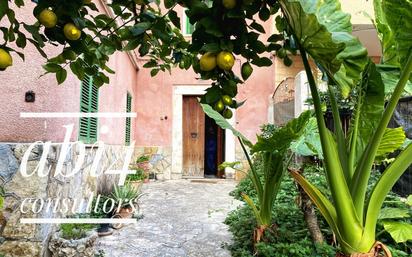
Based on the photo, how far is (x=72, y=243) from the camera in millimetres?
2582

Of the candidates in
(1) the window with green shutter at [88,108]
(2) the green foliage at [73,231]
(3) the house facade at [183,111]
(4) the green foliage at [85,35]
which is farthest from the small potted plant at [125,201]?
(4) the green foliage at [85,35]

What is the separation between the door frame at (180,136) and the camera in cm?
870

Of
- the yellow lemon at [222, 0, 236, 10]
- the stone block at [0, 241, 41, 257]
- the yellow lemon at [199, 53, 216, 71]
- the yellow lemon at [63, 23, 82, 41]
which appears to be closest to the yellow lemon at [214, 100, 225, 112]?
the yellow lemon at [199, 53, 216, 71]

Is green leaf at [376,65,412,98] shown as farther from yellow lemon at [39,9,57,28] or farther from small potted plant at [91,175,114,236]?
small potted plant at [91,175,114,236]

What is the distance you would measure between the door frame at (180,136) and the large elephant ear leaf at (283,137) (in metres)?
6.31

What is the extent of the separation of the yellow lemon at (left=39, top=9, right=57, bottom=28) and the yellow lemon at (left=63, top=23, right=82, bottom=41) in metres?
0.04

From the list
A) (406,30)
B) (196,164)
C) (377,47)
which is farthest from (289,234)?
(377,47)

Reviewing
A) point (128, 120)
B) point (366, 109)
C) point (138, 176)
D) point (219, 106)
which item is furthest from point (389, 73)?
point (128, 120)

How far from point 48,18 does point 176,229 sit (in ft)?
11.3

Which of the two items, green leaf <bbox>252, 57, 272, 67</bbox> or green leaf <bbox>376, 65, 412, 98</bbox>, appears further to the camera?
green leaf <bbox>376, 65, 412, 98</bbox>

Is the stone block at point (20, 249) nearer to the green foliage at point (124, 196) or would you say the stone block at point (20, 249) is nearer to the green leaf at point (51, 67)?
the green foliage at point (124, 196)

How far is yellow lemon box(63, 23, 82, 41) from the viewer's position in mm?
1016

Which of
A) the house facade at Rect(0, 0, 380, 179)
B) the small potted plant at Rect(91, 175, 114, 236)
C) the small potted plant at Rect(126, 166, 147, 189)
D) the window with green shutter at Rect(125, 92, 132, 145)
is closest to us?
the small potted plant at Rect(91, 175, 114, 236)

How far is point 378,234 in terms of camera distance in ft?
8.44
